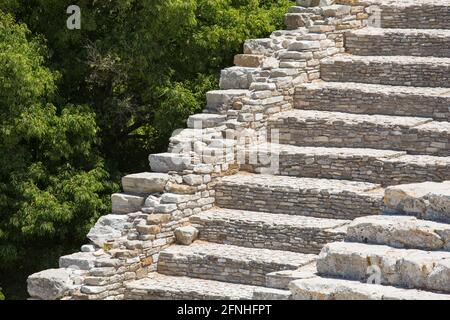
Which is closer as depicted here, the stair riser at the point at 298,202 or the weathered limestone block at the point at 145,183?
the stair riser at the point at 298,202

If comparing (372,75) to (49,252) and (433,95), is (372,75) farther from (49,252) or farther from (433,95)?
(49,252)

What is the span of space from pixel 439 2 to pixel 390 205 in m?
10.2

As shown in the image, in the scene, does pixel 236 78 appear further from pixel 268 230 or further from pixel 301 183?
pixel 268 230

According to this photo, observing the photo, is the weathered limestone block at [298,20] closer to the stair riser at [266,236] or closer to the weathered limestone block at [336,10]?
the weathered limestone block at [336,10]

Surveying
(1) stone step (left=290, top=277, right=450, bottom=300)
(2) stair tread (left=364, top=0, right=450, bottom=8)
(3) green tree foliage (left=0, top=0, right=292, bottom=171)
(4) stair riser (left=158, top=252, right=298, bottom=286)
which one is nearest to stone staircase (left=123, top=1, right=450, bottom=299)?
(4) stair riser (left=158, top=252, right=298, bottom=286)

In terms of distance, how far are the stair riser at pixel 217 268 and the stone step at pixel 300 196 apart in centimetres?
165

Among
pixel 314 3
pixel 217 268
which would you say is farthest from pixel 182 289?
pixel 314 3

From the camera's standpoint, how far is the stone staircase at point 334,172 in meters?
25.6

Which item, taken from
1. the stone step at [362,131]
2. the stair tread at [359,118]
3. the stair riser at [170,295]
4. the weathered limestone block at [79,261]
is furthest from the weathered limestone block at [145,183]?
the stair tread at [359,118]

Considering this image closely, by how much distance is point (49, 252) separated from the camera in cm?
2973

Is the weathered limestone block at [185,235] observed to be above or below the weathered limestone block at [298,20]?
below

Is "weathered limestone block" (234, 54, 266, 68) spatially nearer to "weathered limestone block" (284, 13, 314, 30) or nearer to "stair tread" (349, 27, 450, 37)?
"weathered limestone block" (284, 13, 314, 30)

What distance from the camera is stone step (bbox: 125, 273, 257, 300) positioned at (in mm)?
25312

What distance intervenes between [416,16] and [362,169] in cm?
549
